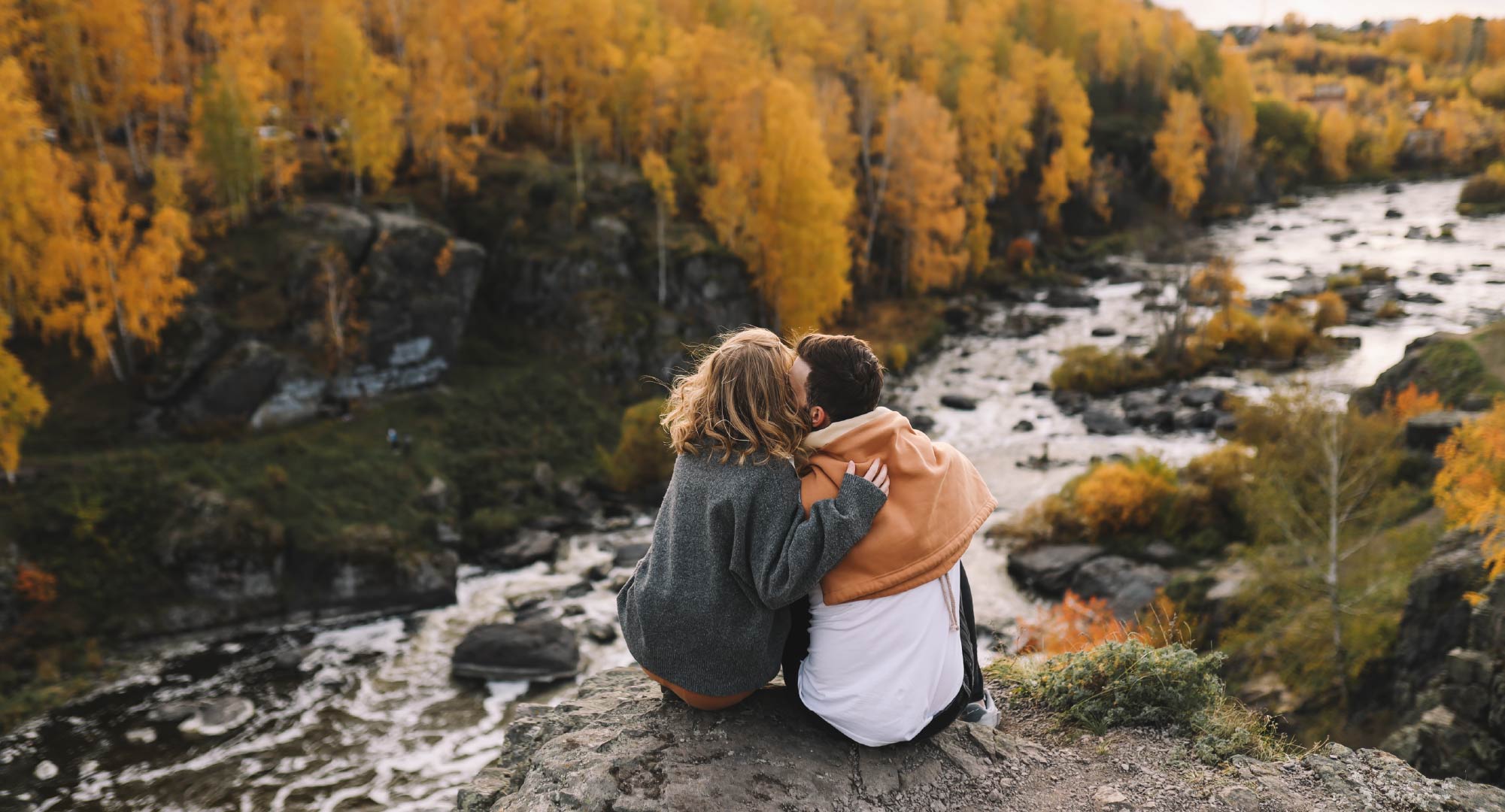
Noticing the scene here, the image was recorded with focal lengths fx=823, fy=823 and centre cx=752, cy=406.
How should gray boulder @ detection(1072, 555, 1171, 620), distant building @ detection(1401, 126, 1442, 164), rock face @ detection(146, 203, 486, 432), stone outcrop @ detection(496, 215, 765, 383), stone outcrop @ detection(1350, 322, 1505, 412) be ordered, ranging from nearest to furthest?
gray boulder @ detection(1072, 555, 1171, 620)
stone outcrop @ detection(1350, 322, 1505, 412)
rock face @ detection(146, 203, 486, 432)
stone outcrop @ detection(496, 215, 765, 383)
distant building @ detection(1401, 126, 1442, 164)

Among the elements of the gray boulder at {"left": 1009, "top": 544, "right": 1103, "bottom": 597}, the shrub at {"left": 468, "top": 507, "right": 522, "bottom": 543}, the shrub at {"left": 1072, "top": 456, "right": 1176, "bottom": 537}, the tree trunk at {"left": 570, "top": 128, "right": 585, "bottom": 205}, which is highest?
the tree trunk at {"left": 570, "top": 128, "right": 585, "bottom": 205}

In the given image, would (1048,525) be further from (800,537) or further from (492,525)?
(800,537)

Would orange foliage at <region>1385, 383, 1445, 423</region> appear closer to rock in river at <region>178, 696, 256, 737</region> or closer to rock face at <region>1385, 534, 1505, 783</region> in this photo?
rock face at <region>1385, 534, 1505, 783</region>

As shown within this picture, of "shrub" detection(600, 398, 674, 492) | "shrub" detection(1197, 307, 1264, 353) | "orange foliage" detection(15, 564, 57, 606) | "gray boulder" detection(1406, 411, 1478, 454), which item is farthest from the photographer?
A: "shrub" detection(1197, 307, 1264, 353)

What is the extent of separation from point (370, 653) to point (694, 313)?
20551 mm

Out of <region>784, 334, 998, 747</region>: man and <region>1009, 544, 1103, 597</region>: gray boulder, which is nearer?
<region>784, 334, 998, 747</region>: man

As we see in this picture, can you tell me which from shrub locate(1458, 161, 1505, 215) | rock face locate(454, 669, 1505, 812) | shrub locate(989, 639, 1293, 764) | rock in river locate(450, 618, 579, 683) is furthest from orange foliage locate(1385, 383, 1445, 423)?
shrub locate(1458, 161, 1505, 215)

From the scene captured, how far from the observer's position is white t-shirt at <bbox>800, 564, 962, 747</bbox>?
396cm

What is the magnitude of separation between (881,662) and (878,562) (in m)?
0.53

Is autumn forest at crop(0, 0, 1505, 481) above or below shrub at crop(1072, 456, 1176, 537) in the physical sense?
above

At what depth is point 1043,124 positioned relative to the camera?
61.5 m

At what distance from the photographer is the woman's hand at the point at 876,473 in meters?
3.85

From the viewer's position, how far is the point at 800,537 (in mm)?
3654

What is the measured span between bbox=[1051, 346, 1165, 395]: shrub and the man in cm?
3083
